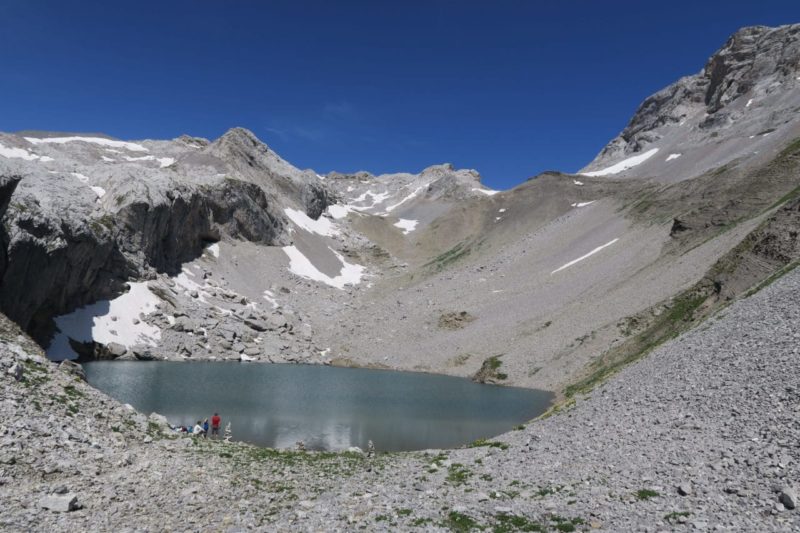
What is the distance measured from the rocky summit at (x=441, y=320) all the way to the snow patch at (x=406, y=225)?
4.80 feet

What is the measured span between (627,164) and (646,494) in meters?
162

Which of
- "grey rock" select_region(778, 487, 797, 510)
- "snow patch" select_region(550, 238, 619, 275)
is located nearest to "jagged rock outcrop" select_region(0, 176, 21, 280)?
"grey rock" select_region(778, 487, 797, 510)

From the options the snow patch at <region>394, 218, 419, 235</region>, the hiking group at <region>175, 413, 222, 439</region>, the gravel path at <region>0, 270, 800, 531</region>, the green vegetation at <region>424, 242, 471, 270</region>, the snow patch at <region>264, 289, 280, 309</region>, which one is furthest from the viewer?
the snow patch at <region>394, 218, 419, 235</region>

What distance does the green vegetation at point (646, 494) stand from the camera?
1285cm

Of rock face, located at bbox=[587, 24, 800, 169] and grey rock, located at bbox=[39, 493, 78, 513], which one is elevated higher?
rock face, located at bbox=[587, 24, 800, 169]

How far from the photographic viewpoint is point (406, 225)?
502 feet

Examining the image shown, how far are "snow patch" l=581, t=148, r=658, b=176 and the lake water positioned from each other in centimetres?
12073

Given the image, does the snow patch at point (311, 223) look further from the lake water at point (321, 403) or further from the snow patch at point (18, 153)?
the lake water at point (321, 403)

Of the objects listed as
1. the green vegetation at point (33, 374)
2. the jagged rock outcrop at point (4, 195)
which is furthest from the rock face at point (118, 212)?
the green vegetation at point (33, 374)

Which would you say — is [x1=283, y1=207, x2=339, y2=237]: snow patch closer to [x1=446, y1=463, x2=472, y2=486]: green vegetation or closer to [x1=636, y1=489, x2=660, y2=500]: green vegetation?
[x1=446, y1=463, x2=472, y2=486]: green vegetation

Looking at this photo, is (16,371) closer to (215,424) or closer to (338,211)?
(215,424)

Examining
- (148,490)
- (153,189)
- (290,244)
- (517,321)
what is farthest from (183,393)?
(290,244)

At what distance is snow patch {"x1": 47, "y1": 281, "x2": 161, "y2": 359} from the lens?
54656 millimetres

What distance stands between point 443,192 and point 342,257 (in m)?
73.6
